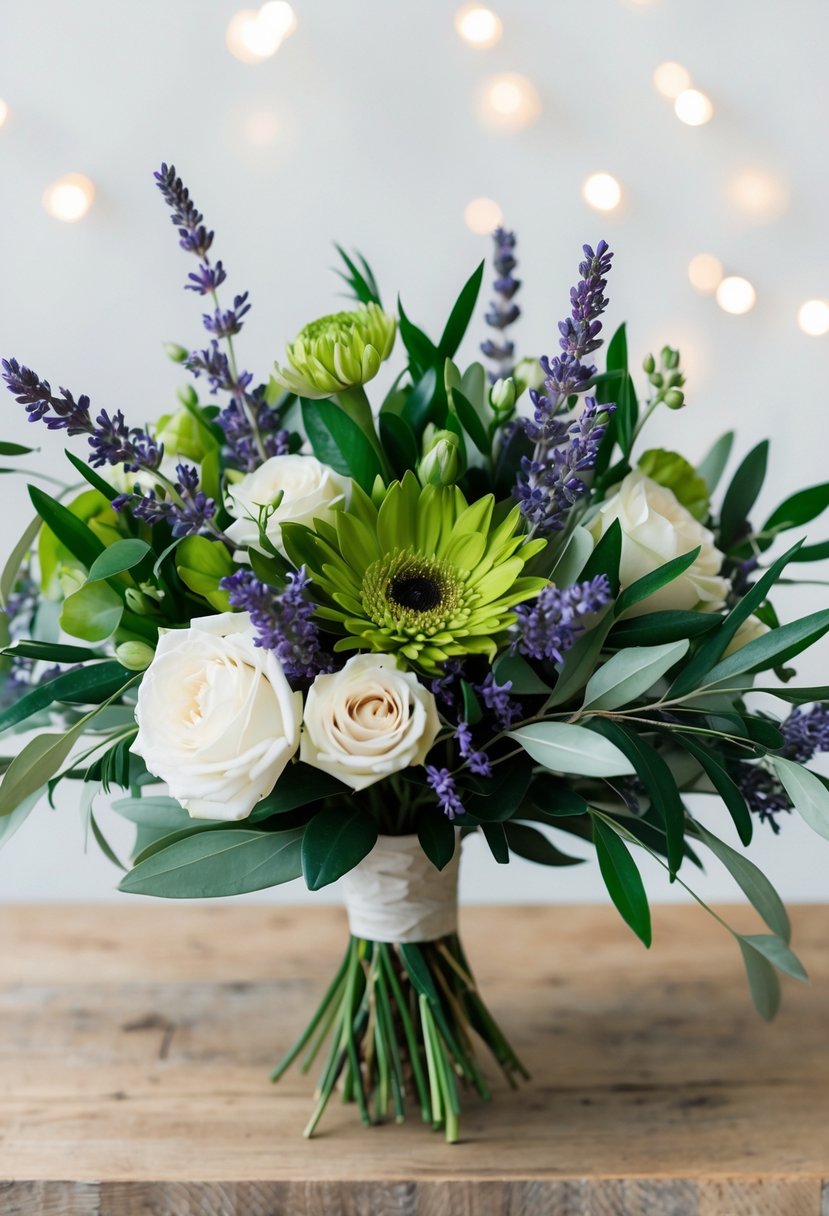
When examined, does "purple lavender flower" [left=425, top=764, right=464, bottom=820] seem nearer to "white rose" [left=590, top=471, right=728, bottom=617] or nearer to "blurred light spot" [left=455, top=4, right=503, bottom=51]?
"white rose" [left=590, top=471, right=728, bottom=617]

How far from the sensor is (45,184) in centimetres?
119

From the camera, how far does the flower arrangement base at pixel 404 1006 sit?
0.74 metres

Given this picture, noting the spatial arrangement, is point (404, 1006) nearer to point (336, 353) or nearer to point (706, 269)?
point (336, 353)

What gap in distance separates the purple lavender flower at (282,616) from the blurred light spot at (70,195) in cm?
78

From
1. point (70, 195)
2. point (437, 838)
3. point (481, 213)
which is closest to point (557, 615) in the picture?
point (437, 838)

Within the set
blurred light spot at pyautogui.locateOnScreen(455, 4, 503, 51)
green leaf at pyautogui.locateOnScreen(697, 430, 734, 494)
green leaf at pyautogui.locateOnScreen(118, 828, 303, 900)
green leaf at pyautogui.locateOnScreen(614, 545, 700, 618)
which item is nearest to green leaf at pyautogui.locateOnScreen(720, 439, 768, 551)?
green leaf at pyautogui.locateOnScreen(697, 430, 734, 494)

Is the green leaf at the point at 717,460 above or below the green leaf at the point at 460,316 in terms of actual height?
below

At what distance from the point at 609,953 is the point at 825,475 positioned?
0.61 metres

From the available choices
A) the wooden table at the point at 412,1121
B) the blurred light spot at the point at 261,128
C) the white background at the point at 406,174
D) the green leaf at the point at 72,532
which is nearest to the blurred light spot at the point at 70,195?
the white background at the point at 406,174

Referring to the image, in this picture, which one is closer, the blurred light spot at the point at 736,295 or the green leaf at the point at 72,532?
the green leaf at the point at 72,532

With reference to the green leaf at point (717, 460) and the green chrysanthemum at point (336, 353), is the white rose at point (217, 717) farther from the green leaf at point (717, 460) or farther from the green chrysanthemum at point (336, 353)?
the green leaf at point (717, 460)

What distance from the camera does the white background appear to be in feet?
3.84

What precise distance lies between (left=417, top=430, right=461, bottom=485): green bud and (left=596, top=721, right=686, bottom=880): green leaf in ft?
0.56

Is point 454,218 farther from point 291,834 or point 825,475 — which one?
point 291,834
